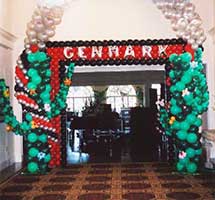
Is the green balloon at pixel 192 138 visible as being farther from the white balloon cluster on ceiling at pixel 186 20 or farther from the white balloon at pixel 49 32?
the white balloon at pixel 49 32

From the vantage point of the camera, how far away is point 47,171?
889 cm

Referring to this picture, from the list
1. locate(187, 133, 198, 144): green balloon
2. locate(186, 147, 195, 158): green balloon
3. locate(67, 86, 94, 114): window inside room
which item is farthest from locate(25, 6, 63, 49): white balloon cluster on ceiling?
locate(67, 86, 94, 114): window inside room

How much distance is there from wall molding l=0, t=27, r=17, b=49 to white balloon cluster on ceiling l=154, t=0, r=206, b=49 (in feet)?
12.0

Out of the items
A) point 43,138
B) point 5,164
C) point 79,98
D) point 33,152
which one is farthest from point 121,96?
point 33,152

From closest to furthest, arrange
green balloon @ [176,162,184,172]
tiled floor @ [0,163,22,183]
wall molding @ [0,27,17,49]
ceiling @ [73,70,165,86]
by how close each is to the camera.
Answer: tiled floor @ [0,163,22,183] → green balloon @ [176,162,184,172] → wall molding @ [0,27,17,49] → ceiling @ [73,70,165,86]

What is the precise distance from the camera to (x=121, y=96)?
14398 millimetres

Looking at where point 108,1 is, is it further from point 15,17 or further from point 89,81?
point 89,81

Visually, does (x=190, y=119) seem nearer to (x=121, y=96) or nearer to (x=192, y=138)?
(x=192, y=138)

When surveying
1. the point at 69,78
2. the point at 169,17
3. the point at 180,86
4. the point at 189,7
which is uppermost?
the point at 189,7

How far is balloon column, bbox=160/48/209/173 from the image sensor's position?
8.34m

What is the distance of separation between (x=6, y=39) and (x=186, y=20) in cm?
419

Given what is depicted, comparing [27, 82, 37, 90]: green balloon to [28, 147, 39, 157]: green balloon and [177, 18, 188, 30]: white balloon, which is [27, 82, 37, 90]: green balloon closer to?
[28, 147, 39, 157]: green balloon

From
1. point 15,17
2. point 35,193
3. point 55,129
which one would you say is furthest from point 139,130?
point 35,193

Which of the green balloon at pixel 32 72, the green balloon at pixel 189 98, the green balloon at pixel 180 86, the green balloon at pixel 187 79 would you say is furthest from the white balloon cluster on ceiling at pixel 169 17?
the green balloon at pixel 189 98
